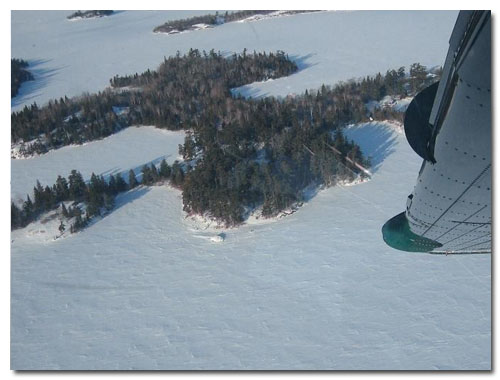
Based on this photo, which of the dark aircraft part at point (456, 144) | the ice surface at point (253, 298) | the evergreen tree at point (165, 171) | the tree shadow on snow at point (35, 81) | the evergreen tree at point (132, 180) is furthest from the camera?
the tree shadow on snow at point (35, 81)

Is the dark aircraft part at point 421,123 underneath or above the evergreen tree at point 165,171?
above

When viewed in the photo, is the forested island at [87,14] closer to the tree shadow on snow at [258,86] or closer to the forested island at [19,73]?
the forested island at [19,73]

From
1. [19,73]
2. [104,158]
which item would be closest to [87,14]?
[19,73]

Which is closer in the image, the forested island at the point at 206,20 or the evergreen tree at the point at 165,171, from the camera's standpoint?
the evergreen tree at the point at 165,171

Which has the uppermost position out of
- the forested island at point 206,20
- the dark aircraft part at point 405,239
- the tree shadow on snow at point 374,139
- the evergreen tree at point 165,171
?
the forested island at point 206,20

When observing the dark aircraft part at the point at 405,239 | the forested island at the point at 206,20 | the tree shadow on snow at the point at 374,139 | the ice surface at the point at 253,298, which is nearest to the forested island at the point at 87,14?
the forested island at the point at 206,20

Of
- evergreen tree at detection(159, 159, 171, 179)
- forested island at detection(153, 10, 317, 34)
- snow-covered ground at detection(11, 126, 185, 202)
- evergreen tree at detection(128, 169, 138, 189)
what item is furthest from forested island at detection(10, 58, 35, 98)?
evergreen tree at detection(159, 159, 171, 179)

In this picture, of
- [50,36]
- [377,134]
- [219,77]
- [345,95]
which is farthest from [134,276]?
[50,36]

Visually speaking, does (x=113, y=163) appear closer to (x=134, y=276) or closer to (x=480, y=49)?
(x=134, y=276)

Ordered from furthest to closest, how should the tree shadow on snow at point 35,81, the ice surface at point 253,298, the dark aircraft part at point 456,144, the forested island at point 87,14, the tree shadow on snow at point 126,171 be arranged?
the forested island at point 87,14
the tree shadow on snow at point 35,81
the tree shadow on snow at point 126,171
the ice surface at point 253,298
the dark aircraft part at point 456,144
